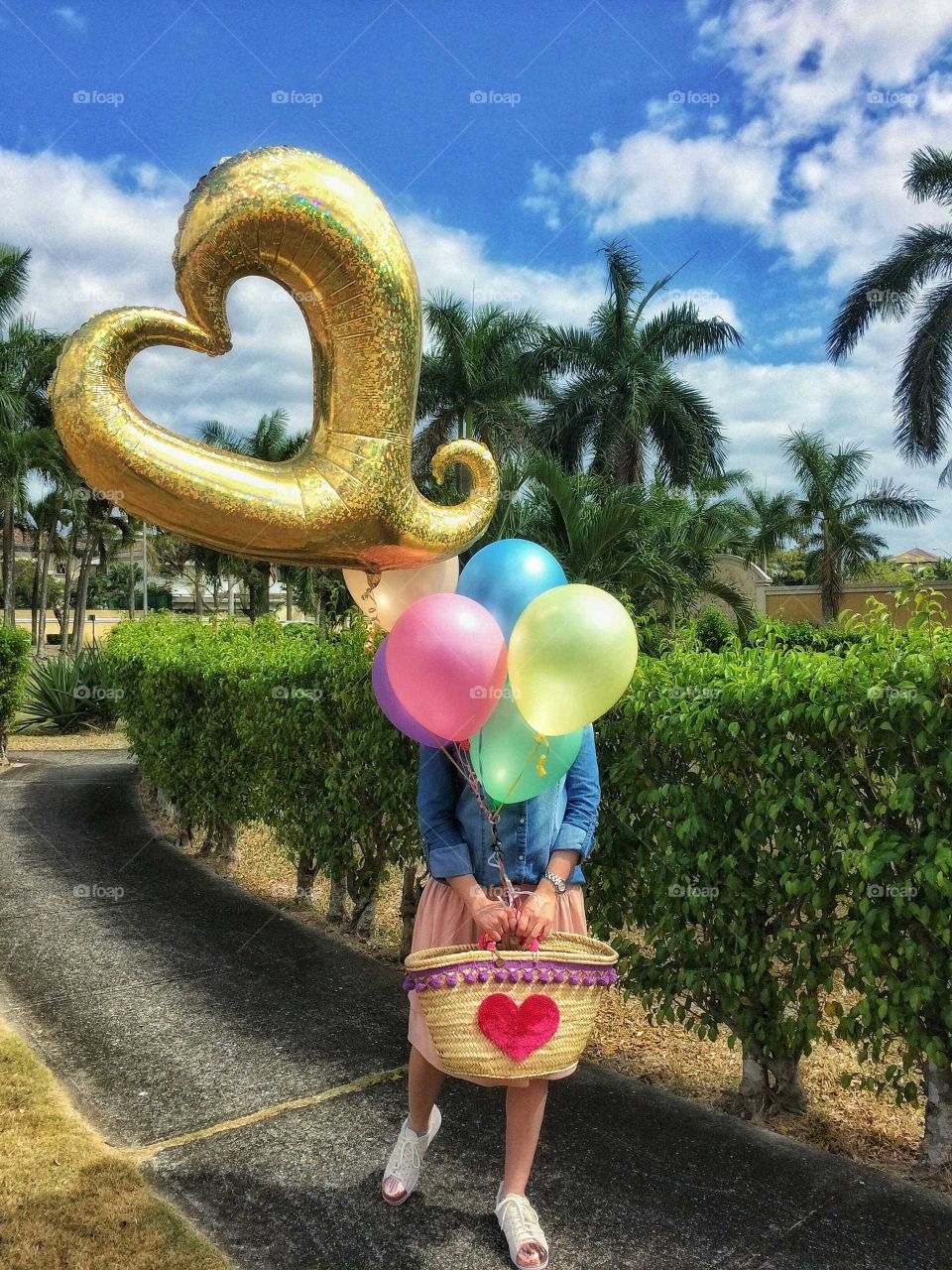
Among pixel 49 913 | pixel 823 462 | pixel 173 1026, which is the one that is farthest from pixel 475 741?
pixel 823 462

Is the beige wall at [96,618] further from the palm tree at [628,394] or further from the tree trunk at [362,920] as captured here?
the tree trunk at [362,920]

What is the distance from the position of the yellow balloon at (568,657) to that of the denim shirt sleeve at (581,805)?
0.23 meters

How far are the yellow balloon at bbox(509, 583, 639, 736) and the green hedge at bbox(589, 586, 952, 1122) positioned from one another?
2.30ft

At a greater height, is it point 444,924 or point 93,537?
point 93,537

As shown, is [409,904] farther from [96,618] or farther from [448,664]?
[96,618]

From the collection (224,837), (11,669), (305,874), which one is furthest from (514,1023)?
(11,669)

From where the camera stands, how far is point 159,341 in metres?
2.22

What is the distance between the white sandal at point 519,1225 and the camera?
7.50 feet

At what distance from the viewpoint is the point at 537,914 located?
2.35 m

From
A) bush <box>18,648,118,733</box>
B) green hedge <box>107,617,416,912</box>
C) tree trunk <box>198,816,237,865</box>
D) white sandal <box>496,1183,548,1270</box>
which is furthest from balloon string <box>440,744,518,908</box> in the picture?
bush <box>18,648,118,733</box>

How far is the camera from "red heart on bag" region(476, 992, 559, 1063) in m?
2.18

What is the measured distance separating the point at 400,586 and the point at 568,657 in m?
0.68

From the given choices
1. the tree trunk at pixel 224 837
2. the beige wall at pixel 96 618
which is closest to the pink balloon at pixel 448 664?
the tree trunk at pixel 224 837

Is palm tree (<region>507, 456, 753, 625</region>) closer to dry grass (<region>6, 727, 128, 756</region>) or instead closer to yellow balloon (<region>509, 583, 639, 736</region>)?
dry grass (<region>6, 727, 128, 756</region>)
